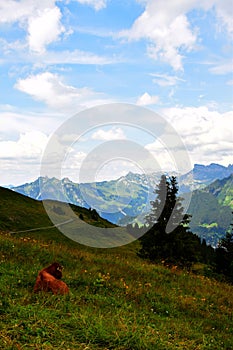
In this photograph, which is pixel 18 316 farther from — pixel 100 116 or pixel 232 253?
pixel 232 253

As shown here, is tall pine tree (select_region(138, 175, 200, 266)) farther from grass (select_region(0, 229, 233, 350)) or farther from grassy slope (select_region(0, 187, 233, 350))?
grass (select_region(0, 229, 233, 350))

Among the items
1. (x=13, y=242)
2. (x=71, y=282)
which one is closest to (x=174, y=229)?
(x=13, y=242)

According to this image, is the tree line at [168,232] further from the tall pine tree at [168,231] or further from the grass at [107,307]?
the grass at [107,307]

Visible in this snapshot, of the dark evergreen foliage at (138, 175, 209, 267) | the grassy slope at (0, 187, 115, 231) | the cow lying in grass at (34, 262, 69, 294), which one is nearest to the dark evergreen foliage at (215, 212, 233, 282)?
the dark evergreen foliage at (138, 175, 209, 267)

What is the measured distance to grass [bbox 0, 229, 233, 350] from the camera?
7.36m

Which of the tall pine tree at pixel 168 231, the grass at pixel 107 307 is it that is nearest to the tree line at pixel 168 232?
the tall pine tree at pixel 168 231

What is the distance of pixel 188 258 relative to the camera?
4175 centimetres

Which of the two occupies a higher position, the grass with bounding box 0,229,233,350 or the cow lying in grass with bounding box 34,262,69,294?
the cow lying in grass with bounding box 34,262,69,294

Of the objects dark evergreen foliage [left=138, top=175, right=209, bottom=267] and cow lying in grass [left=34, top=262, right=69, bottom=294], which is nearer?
cow lying in grass [left=34, top=262, right=69, bottom=294]

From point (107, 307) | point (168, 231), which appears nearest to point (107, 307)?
point (107, 307)

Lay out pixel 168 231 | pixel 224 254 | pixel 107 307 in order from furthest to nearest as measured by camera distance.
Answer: pixel 224 254
pixel 168 231
pixel 107 307

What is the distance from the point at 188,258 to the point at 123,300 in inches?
1278

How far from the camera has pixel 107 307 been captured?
388 inches

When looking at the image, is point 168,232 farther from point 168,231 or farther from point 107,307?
point 107,307
